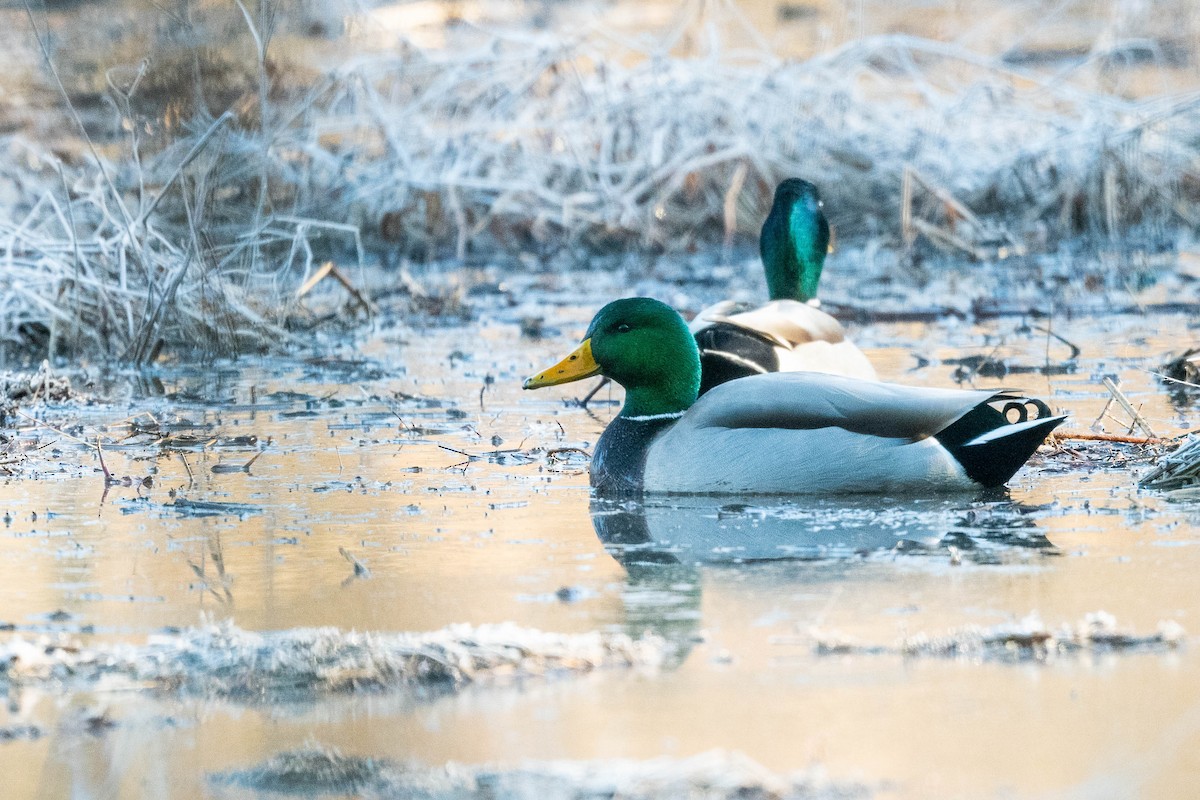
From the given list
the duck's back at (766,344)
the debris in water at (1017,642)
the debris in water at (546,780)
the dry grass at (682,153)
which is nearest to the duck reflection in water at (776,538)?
the debris in water at (1017,642)

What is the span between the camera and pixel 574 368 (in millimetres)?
6148

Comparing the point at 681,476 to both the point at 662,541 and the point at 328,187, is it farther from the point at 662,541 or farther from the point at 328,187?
the point at 328,187

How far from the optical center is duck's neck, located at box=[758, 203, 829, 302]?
850cm

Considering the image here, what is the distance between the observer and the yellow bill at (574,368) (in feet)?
20.1

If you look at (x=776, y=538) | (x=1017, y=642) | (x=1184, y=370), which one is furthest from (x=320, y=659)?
(x=1184, y=370)

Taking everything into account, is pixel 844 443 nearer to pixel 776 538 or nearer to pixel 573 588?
pixel 776 538

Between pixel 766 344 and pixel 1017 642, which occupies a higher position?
pixel 766 344

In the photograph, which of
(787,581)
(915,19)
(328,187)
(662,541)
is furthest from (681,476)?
(915,19)

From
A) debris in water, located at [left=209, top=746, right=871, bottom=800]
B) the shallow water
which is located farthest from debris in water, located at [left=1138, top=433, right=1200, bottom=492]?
debris in water, located at [left=209, top=746, right=871, bottom=800]

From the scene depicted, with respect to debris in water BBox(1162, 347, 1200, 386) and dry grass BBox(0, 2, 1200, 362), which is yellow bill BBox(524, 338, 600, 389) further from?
dry grass BBox(0, 2, 1200, 362)

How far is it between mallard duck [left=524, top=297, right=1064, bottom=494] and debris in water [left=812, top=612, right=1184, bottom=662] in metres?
1.66

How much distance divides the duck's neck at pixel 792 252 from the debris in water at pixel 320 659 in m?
4.62

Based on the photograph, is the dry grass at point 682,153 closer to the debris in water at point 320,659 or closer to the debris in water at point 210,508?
the debris in water at point 210,508

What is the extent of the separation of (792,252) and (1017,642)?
4.66 m
